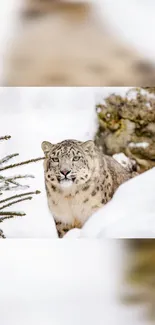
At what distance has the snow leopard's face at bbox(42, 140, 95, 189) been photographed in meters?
1.39

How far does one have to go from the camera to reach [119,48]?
1.40 metres

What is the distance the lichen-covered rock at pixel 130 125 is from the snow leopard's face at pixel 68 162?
6 cm

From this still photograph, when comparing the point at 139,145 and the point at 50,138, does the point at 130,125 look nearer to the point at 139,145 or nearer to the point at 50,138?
the point at 139,145

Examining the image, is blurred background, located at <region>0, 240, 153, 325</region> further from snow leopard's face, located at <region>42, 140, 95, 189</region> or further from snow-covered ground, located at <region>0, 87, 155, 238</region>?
snow leopard's face, located at <region>42, 140, 95, 189</region>

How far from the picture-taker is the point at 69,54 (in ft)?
4.60

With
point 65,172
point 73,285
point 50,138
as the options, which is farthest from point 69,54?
point 73,285

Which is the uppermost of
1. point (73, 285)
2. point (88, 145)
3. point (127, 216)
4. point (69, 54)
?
point (69, 54)

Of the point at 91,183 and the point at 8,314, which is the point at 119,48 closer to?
the point at 91,183

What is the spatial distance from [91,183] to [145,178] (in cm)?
18

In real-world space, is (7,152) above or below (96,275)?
above

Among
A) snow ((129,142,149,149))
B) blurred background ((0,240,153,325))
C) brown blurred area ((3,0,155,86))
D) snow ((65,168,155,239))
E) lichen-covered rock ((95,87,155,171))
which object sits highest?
brown blurred area ((3,0,155,86))

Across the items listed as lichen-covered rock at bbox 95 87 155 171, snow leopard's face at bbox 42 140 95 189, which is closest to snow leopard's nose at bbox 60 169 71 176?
snow leopard's face at bbox 42 140 95 189

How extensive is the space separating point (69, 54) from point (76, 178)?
0.41 metres

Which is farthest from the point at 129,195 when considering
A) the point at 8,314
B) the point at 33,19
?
the point at 33,19
